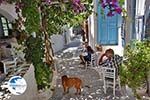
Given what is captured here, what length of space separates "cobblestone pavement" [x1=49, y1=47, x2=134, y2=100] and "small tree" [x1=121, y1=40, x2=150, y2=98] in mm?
1538

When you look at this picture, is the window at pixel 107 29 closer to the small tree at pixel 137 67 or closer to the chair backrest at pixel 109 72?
the chair backrest at pixel 109 72

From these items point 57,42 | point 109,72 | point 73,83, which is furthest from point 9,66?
point 57,42

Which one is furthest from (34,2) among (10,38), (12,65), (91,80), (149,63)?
(10,38)

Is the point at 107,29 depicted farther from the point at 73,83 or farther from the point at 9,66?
the point at 9,66

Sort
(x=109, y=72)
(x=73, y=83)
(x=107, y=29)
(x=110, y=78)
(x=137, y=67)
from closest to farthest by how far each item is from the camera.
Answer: (x=137, y=67), (x=109, y=72), (x=110, y=78), (x=73, y=83), (x=107, y=29)

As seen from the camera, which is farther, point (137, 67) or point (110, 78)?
point (110, 78)

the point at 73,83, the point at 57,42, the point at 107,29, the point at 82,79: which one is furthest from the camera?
the point at 57,42

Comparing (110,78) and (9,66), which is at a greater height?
(9,66)

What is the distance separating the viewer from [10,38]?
528 inches

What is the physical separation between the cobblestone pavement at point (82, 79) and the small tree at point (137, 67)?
1538 millimetres

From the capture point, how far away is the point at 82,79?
10711mm

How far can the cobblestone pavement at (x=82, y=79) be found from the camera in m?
8.73

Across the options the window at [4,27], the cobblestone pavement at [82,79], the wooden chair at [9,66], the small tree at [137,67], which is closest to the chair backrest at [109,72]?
the cobblestone pavement at [82,79]

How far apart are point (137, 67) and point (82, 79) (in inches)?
164
